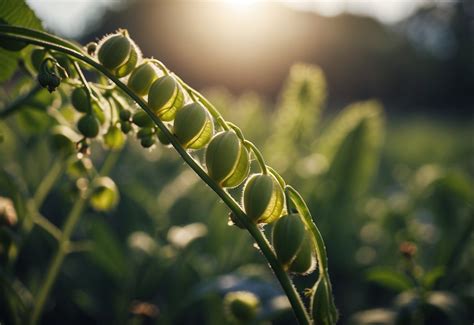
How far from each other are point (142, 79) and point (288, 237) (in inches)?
11.4

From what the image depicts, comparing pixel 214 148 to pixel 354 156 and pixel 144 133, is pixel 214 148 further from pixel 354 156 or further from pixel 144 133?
pixel 354 156

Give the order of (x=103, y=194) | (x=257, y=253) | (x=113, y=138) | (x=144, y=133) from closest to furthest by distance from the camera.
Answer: (x=144, y=133) < (x=113, y=138) < (x=103, y=194) < (x=257, y=253)

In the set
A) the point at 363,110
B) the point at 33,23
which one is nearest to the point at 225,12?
the point at 363,110

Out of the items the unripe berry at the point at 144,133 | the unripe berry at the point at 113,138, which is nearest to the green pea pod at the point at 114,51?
the unripe berry at the point at 144,133

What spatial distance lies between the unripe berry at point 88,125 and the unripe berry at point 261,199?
0.91 ft

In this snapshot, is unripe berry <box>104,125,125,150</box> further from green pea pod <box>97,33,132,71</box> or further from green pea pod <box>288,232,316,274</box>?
green pea pod <box>288,232,316,274</box>

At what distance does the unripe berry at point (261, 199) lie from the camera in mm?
628

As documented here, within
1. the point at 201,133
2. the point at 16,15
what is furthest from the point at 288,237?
the point at 16,15

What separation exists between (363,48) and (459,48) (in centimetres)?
479

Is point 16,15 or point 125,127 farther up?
point 16,15

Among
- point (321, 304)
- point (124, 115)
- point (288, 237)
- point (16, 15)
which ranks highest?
point (16, 15)

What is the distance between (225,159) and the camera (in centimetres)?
63

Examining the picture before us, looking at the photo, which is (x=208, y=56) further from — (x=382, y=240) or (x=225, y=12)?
(x=382, y=240)

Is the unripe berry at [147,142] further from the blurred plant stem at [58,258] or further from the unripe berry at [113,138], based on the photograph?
the blurred plant stem at [58,258]
